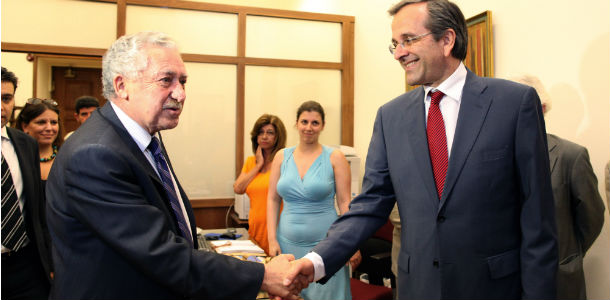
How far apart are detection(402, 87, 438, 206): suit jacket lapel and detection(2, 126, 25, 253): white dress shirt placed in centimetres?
192

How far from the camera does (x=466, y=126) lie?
141 cm

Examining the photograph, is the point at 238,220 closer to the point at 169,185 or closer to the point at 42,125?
the point at 42,125

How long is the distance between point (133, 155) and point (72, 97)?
239 inches

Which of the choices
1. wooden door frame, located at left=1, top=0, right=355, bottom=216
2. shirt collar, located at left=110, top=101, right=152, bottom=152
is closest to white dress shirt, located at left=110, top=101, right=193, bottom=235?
shirt collar, located at left=110, top=101, right=152, bottom=152

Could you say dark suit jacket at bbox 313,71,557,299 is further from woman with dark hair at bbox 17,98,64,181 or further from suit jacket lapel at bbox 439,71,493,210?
woman with dark hair at bbox 17,98,64,181

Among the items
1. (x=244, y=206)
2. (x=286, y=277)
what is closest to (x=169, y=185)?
(x=286, y=277)

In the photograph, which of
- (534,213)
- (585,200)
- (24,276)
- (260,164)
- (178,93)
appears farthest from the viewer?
(260,164)

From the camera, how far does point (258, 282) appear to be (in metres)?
1.41

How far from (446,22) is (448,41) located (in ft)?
0.21

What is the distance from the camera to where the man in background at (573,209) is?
6.97 ft

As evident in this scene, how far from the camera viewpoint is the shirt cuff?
5.37 feet

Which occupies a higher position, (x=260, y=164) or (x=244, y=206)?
(x=260, y=164)

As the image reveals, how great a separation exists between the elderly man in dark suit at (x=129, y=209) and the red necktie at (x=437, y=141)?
2.09ft

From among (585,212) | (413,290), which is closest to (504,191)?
(413,290)
